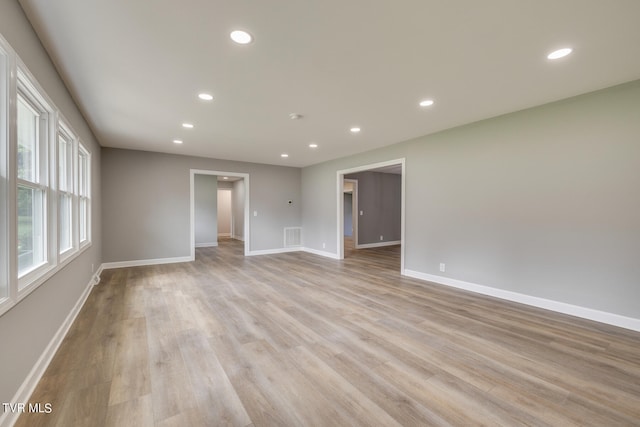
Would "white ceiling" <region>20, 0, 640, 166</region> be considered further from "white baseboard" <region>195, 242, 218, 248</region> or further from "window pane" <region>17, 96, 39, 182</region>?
"white baseboard" <region>195, 242, 218, 248</region>

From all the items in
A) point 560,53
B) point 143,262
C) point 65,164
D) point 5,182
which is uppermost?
point 560,53

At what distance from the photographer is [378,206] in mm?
8875

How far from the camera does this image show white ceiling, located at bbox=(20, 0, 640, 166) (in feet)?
5.84

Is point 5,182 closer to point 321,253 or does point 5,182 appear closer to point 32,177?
point 32,177

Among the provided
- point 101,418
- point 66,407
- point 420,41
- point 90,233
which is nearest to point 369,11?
point 420,41

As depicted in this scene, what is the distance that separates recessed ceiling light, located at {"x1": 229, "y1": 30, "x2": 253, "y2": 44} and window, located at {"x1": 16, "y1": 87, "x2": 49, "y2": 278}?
1.55 m

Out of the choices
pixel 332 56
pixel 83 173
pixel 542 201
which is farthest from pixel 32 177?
pixel 542 201

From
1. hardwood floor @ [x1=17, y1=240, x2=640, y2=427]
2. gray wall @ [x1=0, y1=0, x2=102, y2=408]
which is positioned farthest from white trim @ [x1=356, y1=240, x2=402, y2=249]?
gray wall @ [x1=0, y1=0, x2=102, y2=408]

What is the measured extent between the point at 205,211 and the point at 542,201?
9007 millimetres

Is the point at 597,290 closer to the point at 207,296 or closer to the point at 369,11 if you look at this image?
the point at 369,11

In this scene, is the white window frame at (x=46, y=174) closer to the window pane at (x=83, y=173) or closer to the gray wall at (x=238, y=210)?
the window pane at (x=83, y=173)

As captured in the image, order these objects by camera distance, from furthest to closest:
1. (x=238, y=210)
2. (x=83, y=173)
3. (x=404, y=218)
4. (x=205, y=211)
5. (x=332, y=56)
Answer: (x=238, y=210) → (x=205, y=211) → (x=404, y=218) → (x=83, y=173) → (x=332, y=56)

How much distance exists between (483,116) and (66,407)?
5050 millimetres

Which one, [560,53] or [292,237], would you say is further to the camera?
[292,237]
